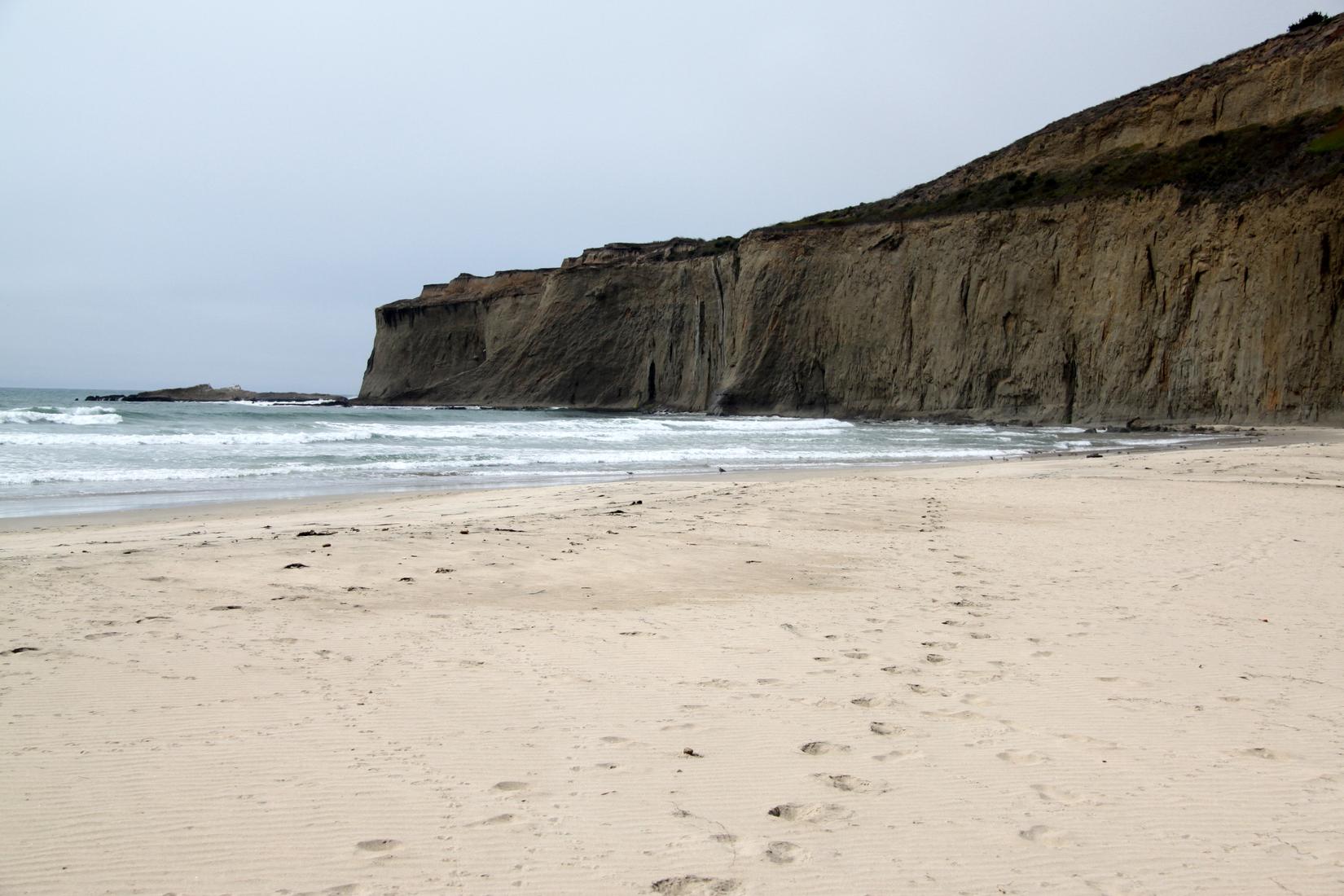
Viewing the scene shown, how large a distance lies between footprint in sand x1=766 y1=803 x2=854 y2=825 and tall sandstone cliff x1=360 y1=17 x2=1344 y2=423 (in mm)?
32171

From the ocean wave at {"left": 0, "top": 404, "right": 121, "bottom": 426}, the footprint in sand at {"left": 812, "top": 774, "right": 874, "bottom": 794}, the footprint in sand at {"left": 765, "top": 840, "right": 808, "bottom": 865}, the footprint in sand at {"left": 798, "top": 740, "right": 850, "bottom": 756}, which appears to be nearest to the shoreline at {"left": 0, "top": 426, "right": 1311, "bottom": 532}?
the footprint in sand at {"left": 798, "top": 740, "right": 850, "bottom": 756}

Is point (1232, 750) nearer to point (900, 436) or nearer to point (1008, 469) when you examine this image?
point (1008, 469)

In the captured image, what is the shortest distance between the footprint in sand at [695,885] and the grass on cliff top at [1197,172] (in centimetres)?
3507

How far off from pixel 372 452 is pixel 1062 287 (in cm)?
2960

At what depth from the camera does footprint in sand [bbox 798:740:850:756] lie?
3084mm

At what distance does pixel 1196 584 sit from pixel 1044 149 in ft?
135

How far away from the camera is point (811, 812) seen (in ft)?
8.63

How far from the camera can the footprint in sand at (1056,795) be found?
2.69 metres

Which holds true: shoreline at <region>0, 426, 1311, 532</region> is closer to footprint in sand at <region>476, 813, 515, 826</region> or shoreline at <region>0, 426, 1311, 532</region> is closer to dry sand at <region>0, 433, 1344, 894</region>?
dry sand at <region>0, 433, 1344, 894</region>

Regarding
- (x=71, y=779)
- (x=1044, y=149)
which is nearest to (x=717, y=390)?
(x=1044, y=149)

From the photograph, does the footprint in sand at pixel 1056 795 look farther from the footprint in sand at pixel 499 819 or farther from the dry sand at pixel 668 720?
the footprint in sand at pixel 499 819

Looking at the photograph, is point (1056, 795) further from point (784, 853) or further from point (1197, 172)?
point (1197, 172)

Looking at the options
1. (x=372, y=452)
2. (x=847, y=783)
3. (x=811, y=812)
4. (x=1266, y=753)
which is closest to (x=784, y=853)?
(x=811, y=812)

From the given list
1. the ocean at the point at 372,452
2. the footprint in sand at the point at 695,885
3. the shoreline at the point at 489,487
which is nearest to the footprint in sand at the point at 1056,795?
the footprint in sand at the point at 695,885
